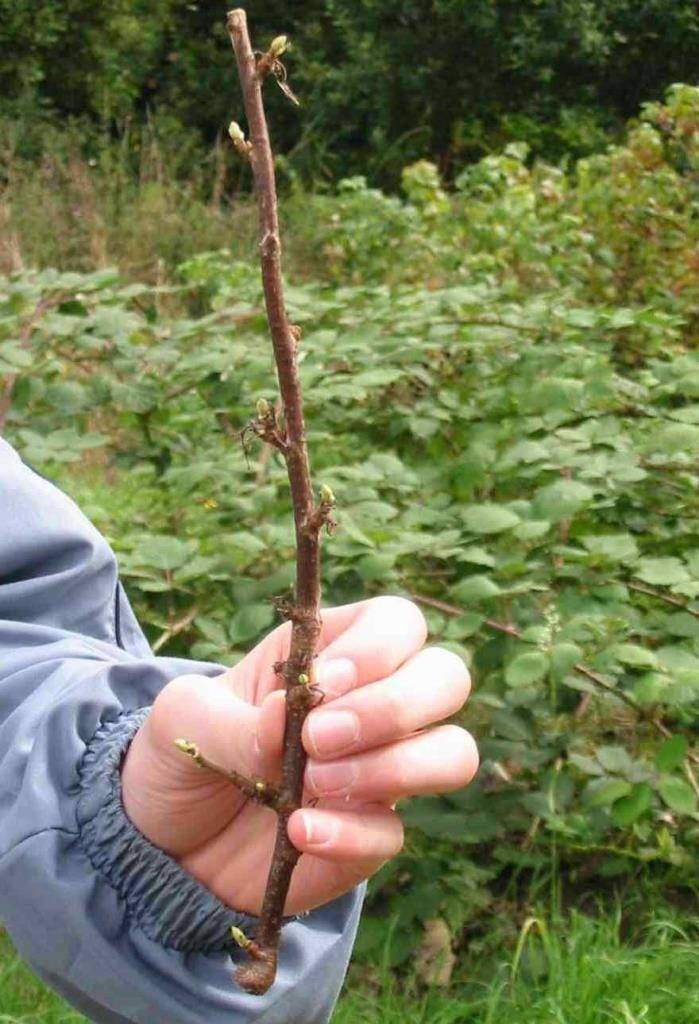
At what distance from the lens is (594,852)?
9.36ft

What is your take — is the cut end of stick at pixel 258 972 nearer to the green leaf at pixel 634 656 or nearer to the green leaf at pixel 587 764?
the green leaf at pixel 634 656

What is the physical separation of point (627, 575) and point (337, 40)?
13.8 meters

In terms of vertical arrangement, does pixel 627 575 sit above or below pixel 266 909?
below

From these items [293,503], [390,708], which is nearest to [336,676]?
[390,708]

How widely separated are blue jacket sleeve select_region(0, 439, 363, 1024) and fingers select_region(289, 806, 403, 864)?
7.9 inches

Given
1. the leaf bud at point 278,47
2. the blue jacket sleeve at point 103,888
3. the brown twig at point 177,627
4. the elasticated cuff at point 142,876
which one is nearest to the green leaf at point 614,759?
the brown twig at point 177,627

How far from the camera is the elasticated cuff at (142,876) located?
3.50ft

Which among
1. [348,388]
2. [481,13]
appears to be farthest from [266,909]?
[481,13]

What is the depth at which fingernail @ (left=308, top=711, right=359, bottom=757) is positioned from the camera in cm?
81

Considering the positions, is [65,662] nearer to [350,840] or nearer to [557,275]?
[350,840]

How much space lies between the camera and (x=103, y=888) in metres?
1.10

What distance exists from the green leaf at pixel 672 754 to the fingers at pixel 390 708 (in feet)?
5.23

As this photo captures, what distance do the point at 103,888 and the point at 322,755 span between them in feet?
1.15

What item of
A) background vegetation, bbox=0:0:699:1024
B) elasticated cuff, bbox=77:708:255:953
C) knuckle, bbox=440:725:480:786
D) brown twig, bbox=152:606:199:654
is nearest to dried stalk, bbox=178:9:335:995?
knuckle, bbox=440:725:480:786
